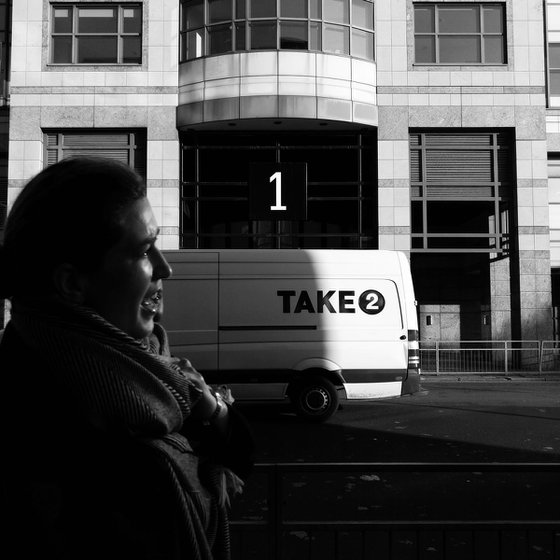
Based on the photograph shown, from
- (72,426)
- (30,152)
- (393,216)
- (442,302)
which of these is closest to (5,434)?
(72,426)

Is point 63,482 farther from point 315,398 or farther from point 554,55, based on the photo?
point 554,55

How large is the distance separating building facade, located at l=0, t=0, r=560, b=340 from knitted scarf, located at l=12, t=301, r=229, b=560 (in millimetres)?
16817

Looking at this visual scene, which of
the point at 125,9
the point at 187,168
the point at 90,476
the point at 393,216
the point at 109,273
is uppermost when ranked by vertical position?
the point at 125,9

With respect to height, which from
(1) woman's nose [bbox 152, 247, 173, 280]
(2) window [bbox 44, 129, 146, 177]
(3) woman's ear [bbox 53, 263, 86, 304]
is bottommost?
(3) woman's ear [bbox 53, 263, 86, 304]

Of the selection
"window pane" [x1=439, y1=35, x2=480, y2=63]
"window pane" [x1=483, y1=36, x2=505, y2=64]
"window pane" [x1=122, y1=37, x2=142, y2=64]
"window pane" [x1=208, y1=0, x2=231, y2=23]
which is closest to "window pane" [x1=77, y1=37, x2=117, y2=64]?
"window pane" [x1=122, y1=37, x2=142, y2=64]

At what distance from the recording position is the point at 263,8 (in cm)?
1767

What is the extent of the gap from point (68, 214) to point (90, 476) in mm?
368

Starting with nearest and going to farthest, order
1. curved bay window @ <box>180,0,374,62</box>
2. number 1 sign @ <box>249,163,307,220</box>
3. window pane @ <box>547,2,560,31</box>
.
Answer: number 1 sign @ <box>249,163,307,220</box> < curved bay window @ <box>180,0,374,62</box> < window pane @ <box>547,2,560,31</box>

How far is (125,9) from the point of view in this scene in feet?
60.5

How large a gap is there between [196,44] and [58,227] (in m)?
18.6

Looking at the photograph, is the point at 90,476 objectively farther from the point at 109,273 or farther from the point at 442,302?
the point at 442,302

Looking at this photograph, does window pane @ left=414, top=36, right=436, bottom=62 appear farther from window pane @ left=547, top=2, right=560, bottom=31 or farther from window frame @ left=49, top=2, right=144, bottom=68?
window frame @ left=49, top=2, right=144, bottom=68

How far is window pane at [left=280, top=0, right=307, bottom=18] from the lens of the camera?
17.7 metres

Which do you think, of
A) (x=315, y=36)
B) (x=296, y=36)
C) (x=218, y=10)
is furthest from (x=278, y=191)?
(x=218, y=10)
